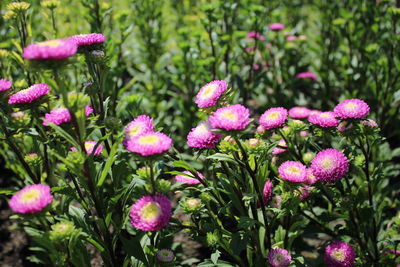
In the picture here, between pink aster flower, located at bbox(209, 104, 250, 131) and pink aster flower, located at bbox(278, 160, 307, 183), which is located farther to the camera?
pink aster flower, located at bbox(278, 160, 307, 183)

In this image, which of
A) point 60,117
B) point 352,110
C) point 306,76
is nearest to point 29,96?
point 60,117

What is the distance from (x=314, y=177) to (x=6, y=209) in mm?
2422

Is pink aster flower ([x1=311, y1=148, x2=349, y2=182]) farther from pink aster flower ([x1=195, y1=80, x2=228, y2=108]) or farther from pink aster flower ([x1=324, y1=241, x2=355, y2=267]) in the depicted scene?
pink aster flower ([x1=195, y1=80, x2=228, y2=108])

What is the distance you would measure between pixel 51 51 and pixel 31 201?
0.52 m

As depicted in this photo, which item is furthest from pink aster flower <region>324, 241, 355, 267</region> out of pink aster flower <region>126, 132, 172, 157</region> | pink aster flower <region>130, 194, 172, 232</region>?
pink aster flower <region>126, 132, 172, 157</region>

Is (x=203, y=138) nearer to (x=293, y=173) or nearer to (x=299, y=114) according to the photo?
(x=293, y=173)

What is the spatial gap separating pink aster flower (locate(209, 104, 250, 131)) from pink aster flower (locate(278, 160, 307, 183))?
454mm

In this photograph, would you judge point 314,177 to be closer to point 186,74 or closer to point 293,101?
point 186,74

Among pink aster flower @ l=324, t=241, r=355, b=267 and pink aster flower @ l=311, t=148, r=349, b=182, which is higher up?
pink aster flower @ l=311, t=148, r=349, b=182

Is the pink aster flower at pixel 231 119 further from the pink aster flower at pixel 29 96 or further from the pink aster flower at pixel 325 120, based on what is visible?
the pink aster flower at pixel 29 96

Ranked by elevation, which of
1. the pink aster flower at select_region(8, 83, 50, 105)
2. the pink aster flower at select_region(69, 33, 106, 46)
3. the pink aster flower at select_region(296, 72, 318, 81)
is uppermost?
the pink aster flower at select_region(69, 33, 106, 46)

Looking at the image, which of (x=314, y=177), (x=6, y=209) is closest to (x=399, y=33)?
(x=314, y=177)

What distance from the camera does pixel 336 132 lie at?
1.96 meters

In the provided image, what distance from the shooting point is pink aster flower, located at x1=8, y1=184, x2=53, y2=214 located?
131 cm
